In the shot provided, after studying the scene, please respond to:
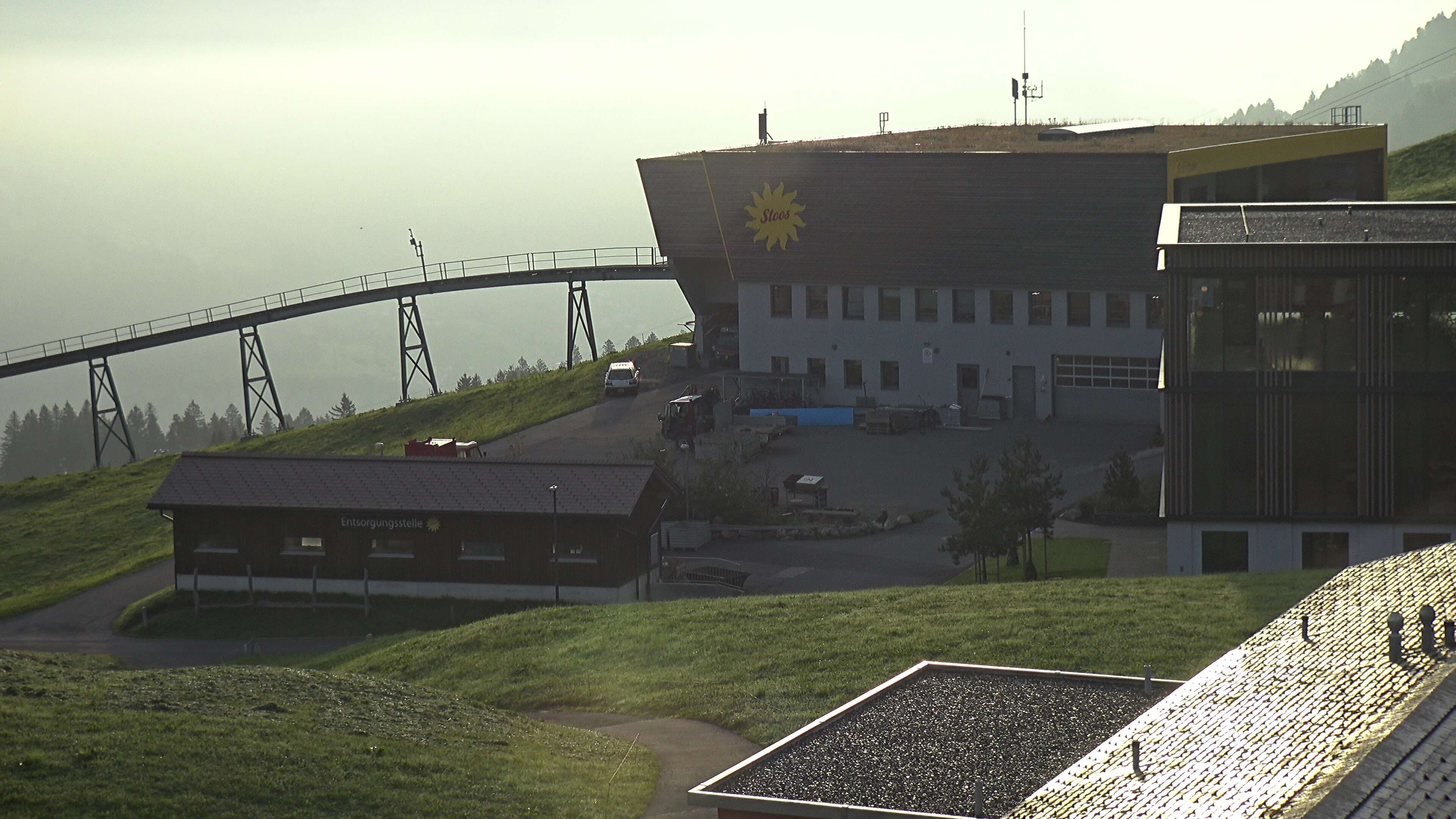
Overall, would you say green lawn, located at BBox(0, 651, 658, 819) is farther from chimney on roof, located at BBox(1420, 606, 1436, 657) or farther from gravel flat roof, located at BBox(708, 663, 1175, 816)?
chimney on roof, located at BBox(1420, 606, 1436, 657)

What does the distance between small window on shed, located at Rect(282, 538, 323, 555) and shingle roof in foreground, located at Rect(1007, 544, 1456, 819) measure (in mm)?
29433

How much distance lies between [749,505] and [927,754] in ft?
94.3

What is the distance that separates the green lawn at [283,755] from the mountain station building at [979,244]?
35820 mm

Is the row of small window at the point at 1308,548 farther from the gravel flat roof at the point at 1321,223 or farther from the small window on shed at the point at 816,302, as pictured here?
the small window on shed at the point at 816,302

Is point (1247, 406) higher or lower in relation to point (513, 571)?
higher

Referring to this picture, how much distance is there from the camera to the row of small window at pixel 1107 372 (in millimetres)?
55281

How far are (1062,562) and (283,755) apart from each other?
23.5 m

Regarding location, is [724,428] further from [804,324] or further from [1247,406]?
[1247,406]

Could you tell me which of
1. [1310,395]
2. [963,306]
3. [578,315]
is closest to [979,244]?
[963,306]

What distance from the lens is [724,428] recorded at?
57125 mm

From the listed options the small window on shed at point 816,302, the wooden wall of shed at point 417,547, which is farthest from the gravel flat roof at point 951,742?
the small window on shed at point 816,302

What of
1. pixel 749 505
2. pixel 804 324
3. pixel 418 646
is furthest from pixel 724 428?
pixel 418 646

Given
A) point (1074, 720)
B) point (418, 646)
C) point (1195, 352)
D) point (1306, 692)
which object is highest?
point (1195, 352)

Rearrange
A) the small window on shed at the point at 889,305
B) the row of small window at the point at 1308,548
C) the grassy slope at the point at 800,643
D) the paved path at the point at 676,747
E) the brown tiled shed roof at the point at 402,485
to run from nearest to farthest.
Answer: the paved path at the point at 676,747 → the grassy slope at the point at 800,643 → the row of small window at the point at 1308,548 → the brown tiled shed roof at the point at 402,485 → the small window on shed at the point at 889,305
